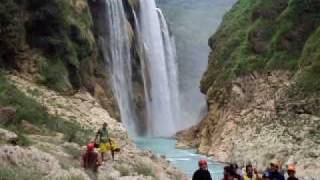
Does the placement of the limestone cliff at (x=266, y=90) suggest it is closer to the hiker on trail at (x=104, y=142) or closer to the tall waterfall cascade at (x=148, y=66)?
the tall waterfall cascade at (x=148, y=66)

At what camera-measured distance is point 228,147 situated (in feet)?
137

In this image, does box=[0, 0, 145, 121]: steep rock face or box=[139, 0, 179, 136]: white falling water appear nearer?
box=[0, 0, 145, 121]: steep rock face

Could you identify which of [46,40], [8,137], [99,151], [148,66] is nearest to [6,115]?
[99,151]

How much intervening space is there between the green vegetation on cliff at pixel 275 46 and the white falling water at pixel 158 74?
1674cm

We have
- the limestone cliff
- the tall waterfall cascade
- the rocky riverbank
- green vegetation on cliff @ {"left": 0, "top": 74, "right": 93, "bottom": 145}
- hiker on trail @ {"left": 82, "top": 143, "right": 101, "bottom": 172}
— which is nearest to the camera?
the rocky riverbank

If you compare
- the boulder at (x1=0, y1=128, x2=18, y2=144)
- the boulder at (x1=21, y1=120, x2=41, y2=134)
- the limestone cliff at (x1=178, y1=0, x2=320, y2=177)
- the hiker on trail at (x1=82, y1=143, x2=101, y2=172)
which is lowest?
the hiker on trail at (x1=82, y1=143, x2=101, y2=172)

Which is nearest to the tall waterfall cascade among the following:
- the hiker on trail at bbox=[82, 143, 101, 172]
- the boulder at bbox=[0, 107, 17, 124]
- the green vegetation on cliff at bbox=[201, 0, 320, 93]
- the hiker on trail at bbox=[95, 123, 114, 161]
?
the green vegetation on cliff at bbox=[201, 0, 320, 93]

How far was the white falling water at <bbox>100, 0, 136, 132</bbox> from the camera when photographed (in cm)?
5900

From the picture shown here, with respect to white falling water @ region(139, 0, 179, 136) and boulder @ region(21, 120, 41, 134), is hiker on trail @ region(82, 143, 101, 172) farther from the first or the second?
white falling water @ region(139, 0, 179, 136)

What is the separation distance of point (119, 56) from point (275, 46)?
64.7 feet

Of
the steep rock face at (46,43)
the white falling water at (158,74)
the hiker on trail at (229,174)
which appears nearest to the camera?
the hiker on trail at (229,174)

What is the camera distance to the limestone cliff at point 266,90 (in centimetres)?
3584

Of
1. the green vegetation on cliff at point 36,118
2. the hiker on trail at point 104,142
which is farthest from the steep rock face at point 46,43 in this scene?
the hiker on trail at point 104,142

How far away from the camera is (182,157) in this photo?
43.5 m
